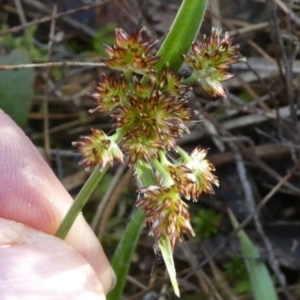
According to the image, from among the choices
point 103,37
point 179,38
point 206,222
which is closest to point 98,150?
point 179,38

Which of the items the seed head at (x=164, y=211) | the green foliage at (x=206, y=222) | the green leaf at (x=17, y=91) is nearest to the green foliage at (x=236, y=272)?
the green foliage at (x=206, y=222)

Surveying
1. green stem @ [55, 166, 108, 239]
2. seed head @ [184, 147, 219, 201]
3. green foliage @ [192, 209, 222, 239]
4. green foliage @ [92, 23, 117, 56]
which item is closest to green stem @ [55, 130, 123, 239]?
green stem @ [55, 166, 108, 239]

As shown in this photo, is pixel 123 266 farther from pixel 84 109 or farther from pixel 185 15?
pixel 84 109

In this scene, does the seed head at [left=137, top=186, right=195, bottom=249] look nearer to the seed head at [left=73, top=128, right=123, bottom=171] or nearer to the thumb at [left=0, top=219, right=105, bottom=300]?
the seed head at [left=73, top=128, right=123, bottom=171]

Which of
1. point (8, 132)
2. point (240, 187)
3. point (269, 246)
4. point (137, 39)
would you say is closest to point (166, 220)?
point (137, 39)

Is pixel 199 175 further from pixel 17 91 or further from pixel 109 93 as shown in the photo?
pixel 17 91

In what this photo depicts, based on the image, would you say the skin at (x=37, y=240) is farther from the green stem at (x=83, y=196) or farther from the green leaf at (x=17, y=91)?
the green leaf at (x=17, y=91)
